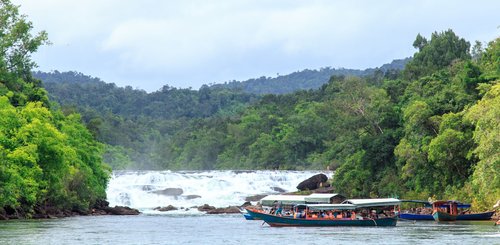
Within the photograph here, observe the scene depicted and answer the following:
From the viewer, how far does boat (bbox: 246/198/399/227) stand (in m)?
58.5

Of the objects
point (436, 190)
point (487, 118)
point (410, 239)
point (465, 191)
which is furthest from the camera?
point (436, 190)

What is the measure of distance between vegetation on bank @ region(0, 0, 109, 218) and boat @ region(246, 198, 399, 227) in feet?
54.6

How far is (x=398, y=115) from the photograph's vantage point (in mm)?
84438

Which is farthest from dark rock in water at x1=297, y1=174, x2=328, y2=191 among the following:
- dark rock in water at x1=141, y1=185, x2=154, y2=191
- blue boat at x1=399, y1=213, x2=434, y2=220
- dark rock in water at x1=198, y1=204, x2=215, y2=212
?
blue boat at x1=399, y1=213, x2=434, y2=220

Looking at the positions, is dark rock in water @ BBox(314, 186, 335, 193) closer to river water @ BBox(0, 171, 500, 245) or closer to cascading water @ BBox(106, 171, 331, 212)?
cascading water @ BBox(106, 171, 331, 212)

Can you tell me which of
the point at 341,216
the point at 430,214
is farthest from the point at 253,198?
the point at 341,216

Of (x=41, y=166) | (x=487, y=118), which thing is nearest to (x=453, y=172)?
(x=487, y=118)

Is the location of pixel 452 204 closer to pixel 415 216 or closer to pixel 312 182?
pixel 415 216

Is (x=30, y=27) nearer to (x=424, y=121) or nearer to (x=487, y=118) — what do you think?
(x=424, y=121)

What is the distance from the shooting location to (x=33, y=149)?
62875mm

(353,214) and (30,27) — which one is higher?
(30,27)

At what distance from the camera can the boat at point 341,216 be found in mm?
58500

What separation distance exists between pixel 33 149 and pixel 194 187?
4021 cm

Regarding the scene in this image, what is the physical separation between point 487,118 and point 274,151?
88.1 meters
